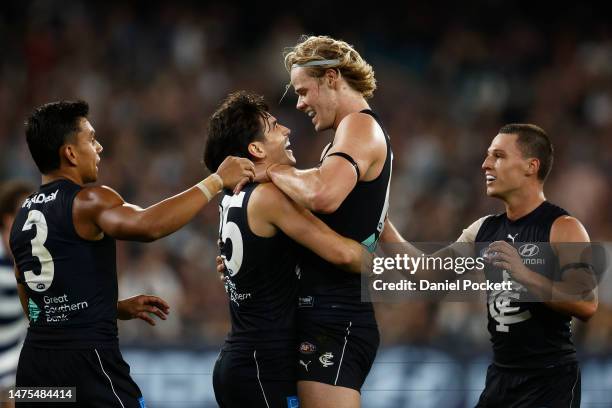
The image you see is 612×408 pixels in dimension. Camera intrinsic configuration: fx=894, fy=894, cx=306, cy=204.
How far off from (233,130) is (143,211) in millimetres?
694

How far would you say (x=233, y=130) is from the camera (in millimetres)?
4852

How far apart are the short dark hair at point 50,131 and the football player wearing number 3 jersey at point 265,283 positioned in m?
0.92

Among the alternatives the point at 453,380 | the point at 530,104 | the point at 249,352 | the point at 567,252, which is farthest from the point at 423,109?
the point at 249,352

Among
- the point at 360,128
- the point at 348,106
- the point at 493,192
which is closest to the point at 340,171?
the point at 360,128

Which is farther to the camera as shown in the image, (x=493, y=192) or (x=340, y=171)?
(x=493, y=192)

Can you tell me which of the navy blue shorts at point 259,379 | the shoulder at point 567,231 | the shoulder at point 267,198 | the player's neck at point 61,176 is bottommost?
the navy blue shorts at point 259,379

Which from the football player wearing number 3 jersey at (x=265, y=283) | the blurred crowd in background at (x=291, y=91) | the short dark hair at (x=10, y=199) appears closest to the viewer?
the football player wearing number 3 jersey at (x=265, y=283)

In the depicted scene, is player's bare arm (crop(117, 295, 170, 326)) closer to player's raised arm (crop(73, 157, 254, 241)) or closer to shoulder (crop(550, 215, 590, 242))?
player's raised arm (crop(73, 157, 254, 241))

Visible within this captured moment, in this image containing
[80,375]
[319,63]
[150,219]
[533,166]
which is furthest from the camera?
[533,166]

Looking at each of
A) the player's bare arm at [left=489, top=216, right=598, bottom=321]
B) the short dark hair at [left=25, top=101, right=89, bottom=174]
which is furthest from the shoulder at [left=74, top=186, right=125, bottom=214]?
the player's bare arm at [left=489, top=216, right=598, bottom=321]

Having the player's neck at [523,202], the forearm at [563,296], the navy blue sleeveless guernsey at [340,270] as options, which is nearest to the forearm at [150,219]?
the navy blue sleeveless guernsey at [340,270]

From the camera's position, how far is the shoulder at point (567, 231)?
204 inches

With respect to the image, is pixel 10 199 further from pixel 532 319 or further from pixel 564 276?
pixel 564 276

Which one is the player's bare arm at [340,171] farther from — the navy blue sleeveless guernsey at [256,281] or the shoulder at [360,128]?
the navy blue sleeveless guernsey at [256,281]
